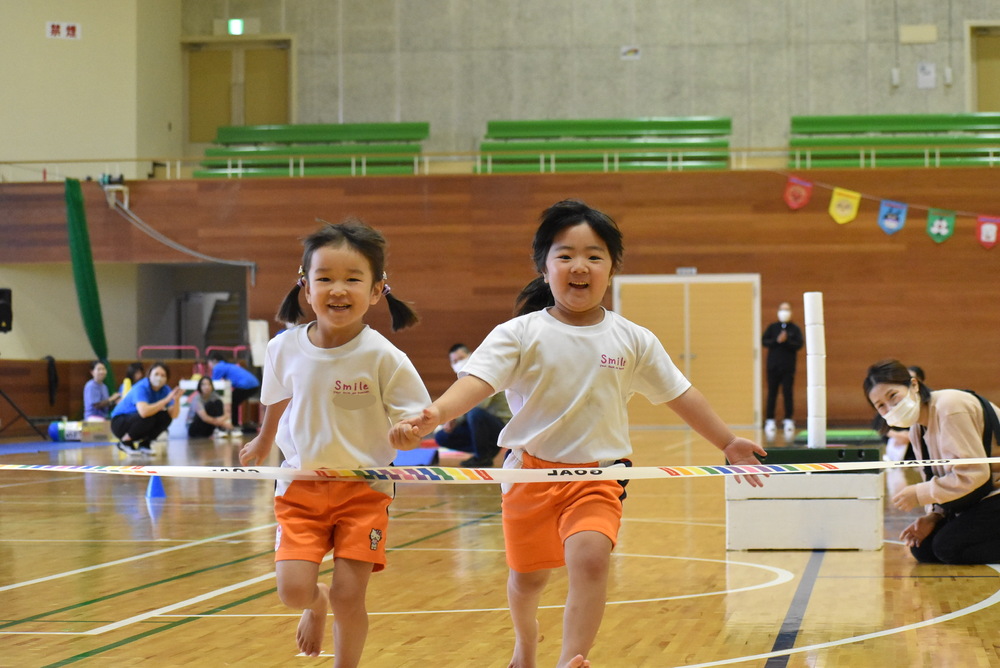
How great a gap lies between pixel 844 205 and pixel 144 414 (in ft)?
35.9

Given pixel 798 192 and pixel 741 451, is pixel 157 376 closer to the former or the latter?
pixel 798 192

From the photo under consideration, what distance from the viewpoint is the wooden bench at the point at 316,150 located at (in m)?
19.2

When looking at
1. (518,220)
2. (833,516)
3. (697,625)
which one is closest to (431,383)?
(518,220)

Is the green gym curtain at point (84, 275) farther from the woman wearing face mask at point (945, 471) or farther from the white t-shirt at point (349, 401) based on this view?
the white t-shirt at point (349, 401)

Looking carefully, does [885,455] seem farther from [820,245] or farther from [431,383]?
[431,383]

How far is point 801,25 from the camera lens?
20203mm

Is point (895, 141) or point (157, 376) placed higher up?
point (895, 141)

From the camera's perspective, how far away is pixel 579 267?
3410mm

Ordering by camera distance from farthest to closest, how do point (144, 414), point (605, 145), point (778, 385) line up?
point (605, 145)
point (778, 385)
point (144, 414)

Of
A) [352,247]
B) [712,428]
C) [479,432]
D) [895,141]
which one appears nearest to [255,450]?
[352,247]

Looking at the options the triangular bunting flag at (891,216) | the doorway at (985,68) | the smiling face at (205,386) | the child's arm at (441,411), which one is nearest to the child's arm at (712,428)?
the child's arm at (441,411)

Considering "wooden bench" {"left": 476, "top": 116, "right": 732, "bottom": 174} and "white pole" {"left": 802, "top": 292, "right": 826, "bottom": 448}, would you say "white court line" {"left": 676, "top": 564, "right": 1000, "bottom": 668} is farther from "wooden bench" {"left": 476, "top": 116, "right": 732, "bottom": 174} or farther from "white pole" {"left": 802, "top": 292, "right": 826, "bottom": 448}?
"wooden bench" {"left": 476, "top": 116, "right": 732, "bottom": 174}

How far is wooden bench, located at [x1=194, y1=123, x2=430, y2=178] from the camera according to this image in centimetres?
1923

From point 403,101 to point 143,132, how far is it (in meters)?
4.59
